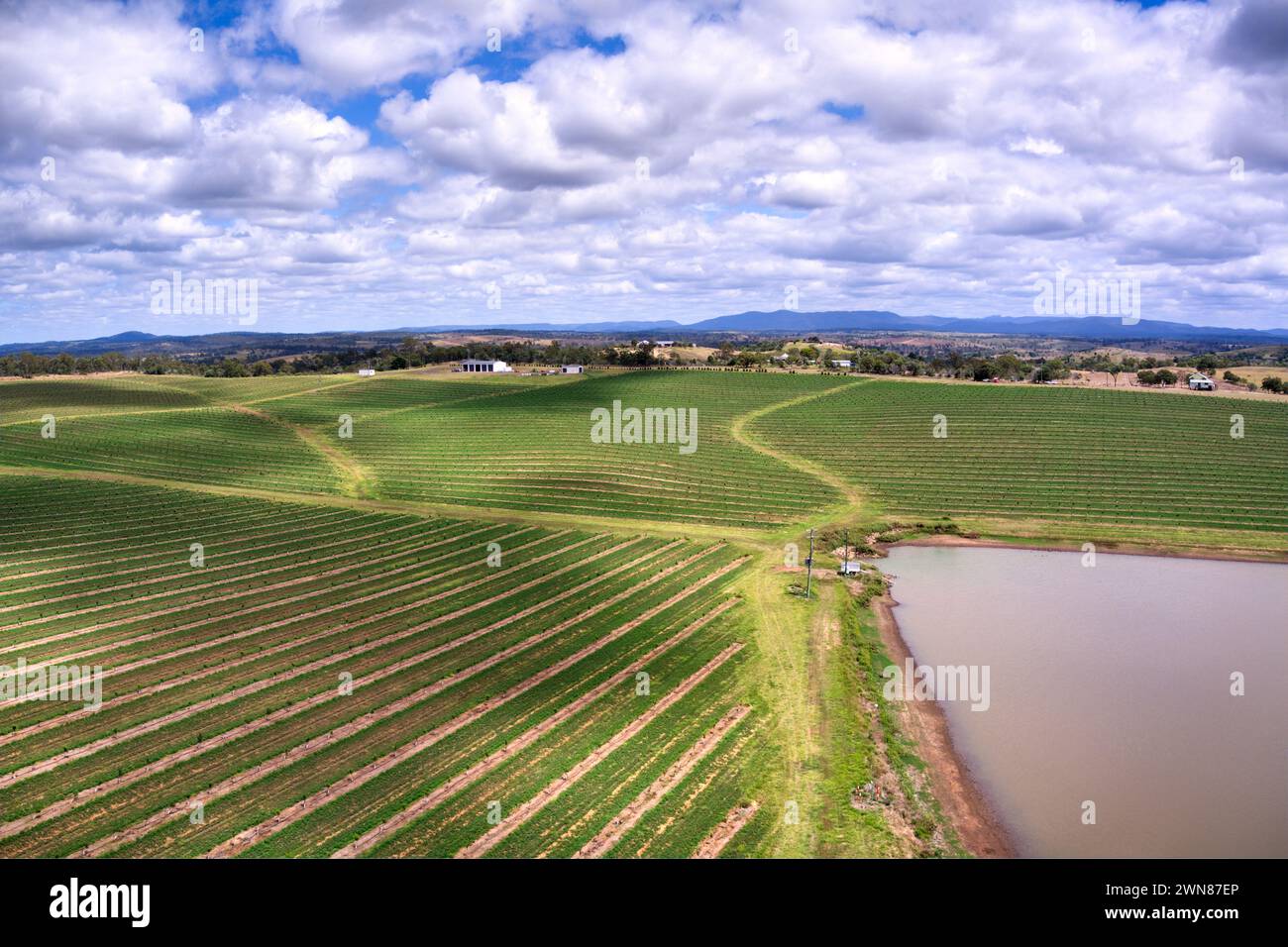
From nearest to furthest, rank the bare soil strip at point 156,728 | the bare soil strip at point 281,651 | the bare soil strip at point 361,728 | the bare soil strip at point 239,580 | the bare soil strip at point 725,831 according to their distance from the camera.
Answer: the bare soil strip at point 725,831
the bare soil strip at point 361,728
the bare soil strip at point 156,728
the bare soil strip at point 281,651
the bare soil strip at point 239,580

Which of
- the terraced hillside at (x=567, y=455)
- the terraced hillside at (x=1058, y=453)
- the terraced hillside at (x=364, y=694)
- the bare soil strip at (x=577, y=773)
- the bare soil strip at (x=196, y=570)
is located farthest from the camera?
the terraced hillside at (x=567, y=455)

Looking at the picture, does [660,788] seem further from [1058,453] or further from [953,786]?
[1058,453]

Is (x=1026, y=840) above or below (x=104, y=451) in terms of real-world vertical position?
below

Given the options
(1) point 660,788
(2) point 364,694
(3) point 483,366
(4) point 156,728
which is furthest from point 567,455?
(3) point 483,366

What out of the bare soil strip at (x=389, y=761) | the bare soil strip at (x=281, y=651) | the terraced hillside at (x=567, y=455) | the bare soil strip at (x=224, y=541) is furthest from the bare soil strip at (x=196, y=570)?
the bare soil strip at (x=389, y=761)

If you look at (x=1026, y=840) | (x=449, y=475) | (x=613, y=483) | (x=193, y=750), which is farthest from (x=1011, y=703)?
(x=449, y=475)

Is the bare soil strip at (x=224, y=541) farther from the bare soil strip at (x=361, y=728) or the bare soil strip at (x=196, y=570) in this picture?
the bare soil strip at (x=361, y=728)

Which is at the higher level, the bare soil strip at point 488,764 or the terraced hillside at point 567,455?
the terraced hillside at point 567,455

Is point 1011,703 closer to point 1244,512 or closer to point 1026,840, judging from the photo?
point 1026,840
